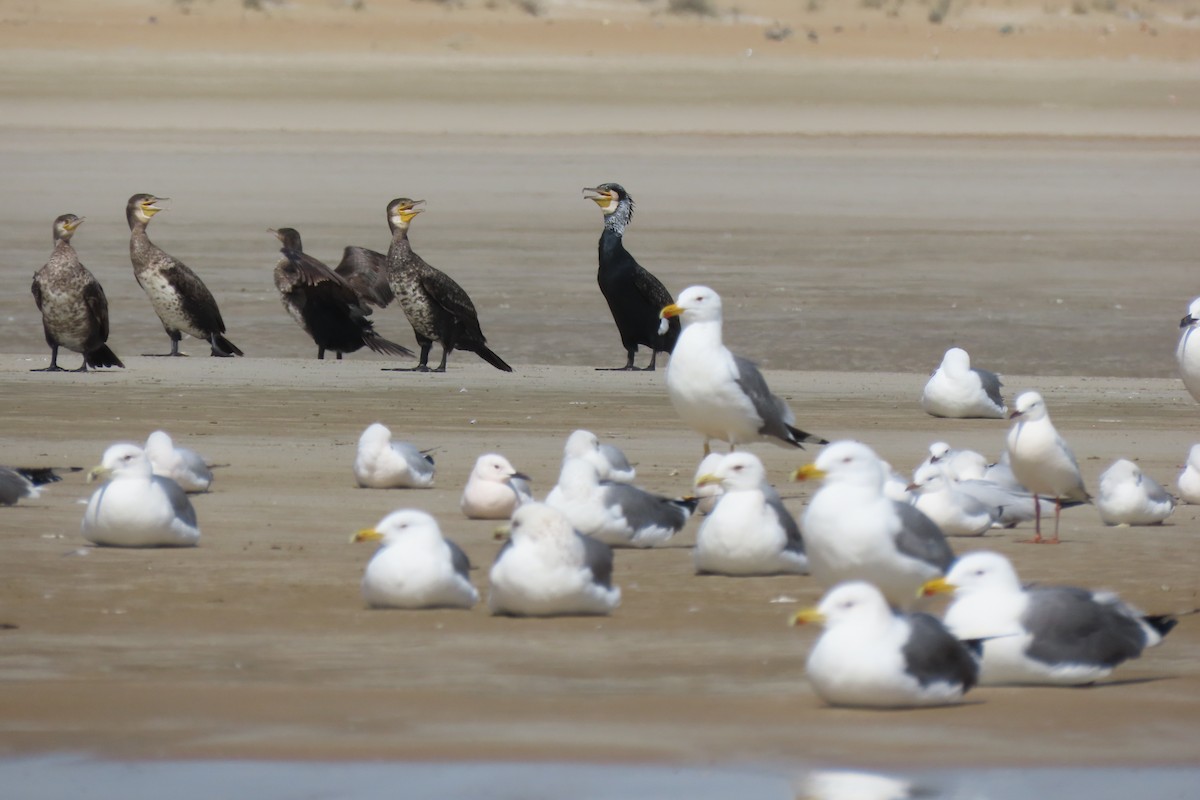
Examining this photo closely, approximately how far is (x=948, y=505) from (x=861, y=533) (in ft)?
7.20

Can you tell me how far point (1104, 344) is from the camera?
64.2ft

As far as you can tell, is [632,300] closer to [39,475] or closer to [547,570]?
[39,475]

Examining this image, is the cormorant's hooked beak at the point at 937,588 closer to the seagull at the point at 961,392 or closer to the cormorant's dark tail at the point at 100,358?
the seagull at the point at 961,392

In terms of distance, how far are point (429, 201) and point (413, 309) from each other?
12.9m

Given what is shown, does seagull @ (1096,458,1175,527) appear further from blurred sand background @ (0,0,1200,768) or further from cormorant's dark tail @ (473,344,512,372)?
cormorant's dark tail @ (473,344,512,372)

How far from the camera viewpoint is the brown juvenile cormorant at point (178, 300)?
1869 cm

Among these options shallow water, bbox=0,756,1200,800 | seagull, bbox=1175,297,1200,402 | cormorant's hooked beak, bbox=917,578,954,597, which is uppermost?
seagull, bbox=1175,297,1200,402

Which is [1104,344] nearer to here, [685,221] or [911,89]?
[685,221]

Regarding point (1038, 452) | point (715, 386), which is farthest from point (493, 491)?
point (1038, 452)

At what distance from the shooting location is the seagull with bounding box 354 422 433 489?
11.5m

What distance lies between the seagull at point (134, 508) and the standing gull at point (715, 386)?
250 cm

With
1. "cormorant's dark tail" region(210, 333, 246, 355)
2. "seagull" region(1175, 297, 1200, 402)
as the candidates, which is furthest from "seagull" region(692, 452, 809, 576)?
"cormorant's dark tail" region(210, 333, 246, 355)

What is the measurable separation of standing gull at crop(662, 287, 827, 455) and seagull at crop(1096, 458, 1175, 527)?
1334mm

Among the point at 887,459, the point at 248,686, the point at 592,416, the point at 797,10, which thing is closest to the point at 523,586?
the point at 248,686
